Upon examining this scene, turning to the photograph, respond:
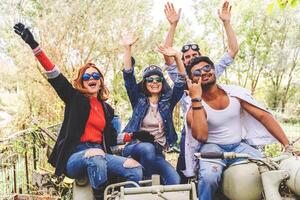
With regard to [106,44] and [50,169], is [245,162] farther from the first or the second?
[106,44]

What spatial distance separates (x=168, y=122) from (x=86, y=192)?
1.02m

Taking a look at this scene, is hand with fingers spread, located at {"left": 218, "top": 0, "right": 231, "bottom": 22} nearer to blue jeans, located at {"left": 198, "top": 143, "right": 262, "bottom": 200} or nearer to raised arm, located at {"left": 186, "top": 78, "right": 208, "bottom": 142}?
raised arm, located at {"left": 186, "top": 78, "right": 208, "bottom": 142}

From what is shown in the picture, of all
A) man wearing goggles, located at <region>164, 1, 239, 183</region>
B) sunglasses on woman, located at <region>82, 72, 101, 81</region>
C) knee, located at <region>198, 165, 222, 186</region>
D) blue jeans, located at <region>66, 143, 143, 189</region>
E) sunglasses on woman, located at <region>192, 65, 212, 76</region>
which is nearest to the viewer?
knee, located at <region>198, 165, 222, 186</region>

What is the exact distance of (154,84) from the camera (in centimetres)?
407

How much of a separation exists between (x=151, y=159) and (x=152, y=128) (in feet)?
1.24

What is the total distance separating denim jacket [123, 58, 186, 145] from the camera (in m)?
4.04

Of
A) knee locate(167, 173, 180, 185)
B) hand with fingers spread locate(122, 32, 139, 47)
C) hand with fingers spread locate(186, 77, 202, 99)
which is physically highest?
hand with fingers spread locate(122, 32, 139, 47)

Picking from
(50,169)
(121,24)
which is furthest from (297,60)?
(50,169)

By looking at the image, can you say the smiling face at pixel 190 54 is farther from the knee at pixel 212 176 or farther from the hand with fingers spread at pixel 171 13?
the knee at pixel 212 176

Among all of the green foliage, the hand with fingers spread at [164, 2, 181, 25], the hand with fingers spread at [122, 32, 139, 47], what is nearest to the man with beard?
the hand with fingers spread at [122, 32, 139, 47]

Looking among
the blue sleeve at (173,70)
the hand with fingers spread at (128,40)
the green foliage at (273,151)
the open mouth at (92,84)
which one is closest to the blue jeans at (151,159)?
the open mouth at (92,84)

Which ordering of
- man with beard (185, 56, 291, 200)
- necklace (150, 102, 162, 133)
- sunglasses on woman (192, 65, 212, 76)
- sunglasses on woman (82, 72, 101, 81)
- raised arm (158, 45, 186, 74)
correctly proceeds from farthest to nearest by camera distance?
1. raised arm (158, 45, 186, 74)
2. necklace (150, 102, 162, 133)
3. sunglasses on woman (82, 72, 101, 81)
4. sunglasses on woman (192, 65, 212, 76)
5. man with beard (185, 56, 291, 200)

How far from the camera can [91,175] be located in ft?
11.1

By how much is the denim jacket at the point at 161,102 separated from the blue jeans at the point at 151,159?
21 centimetres
